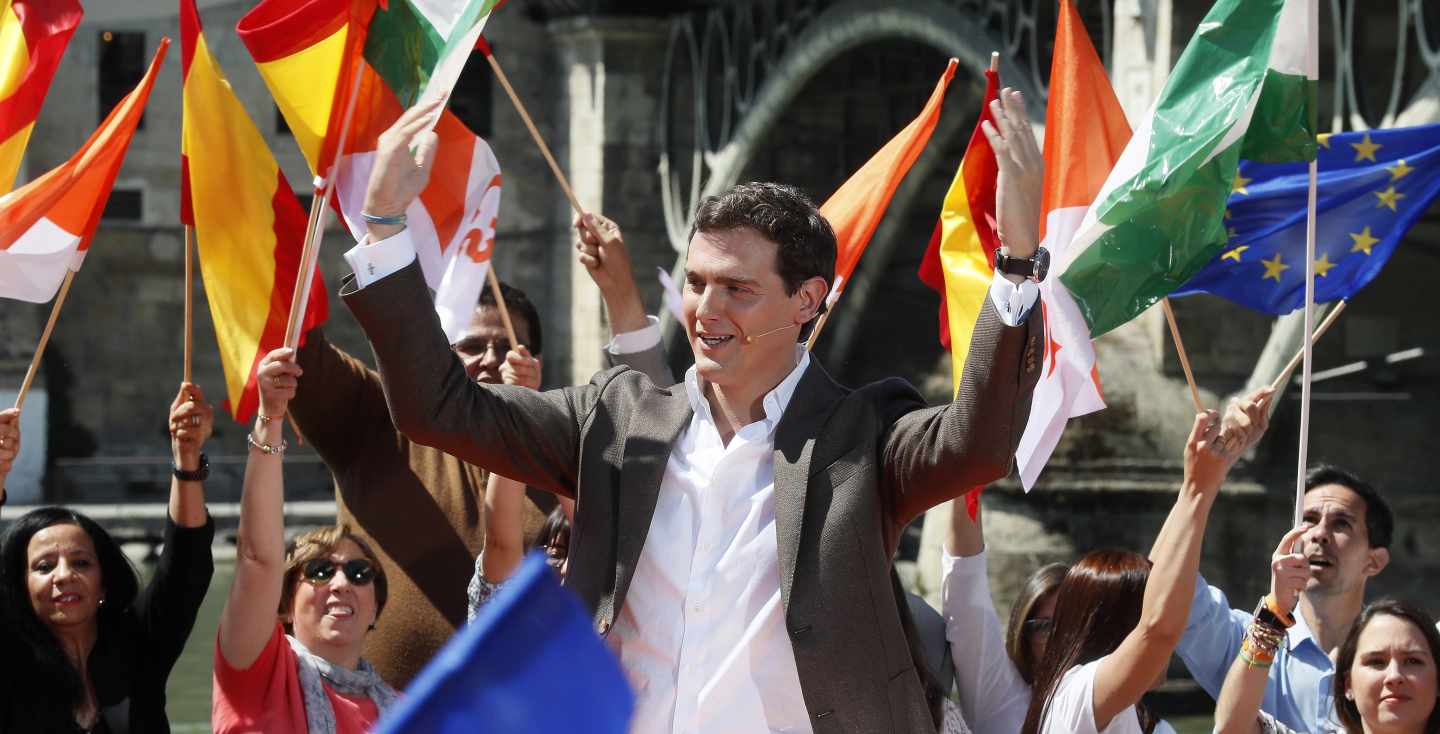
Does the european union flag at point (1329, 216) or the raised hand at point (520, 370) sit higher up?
the european union flag at point (1329, 216)

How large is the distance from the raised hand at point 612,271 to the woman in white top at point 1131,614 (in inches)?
34.6

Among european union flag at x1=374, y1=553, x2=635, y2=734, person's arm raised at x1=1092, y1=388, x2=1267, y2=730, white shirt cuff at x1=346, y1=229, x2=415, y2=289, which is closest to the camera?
european union flag at x1=374, y1=553, x2=635, y2=734

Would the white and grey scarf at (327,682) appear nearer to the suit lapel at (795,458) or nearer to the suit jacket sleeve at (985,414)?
the suit lapel at (795,458)

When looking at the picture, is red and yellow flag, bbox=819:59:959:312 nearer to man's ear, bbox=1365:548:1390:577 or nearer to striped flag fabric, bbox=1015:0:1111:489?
striped flag fabric, bbox=1015:0:1111:489

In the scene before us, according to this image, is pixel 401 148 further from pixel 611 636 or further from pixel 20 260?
pixel 20 260

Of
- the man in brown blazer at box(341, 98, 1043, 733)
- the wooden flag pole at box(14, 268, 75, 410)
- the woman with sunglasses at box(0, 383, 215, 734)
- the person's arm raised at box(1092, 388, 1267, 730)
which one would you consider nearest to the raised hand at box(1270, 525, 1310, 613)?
the person's arm raised at box(1092, 388, 1267, 730)

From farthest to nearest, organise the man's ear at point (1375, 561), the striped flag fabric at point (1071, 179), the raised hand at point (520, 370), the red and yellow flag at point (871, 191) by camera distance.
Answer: the red and yellow flag at point (871, 191)
the man's ear at point (1375, 561)
the raised hand at point (520, 370)
the striped flag fabric at point (1071, 179)

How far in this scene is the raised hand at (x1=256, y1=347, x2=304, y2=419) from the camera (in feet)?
11.0

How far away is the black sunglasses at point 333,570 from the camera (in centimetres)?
401

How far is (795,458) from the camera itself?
2818 mm

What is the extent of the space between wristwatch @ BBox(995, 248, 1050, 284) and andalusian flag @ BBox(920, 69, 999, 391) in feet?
4.95

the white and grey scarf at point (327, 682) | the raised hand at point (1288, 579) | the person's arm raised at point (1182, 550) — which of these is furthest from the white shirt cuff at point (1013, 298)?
the white and grey scarf at point (327, 682)

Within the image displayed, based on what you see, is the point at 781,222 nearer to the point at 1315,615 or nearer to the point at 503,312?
the point at 503,312

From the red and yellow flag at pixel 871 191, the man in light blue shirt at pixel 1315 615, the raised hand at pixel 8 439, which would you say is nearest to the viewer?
the raised hand at pixel 8 439
